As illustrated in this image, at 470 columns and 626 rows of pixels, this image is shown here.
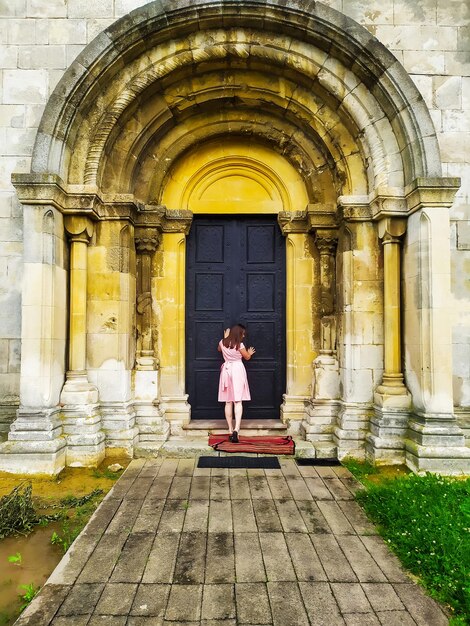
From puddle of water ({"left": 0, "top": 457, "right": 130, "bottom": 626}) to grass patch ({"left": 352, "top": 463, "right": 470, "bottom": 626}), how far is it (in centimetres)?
244

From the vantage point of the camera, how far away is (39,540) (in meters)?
3.19

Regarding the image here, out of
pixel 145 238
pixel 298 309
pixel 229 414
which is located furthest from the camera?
pixel 298 309

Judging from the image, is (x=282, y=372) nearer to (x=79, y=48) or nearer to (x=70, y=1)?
(x=79, y=48)

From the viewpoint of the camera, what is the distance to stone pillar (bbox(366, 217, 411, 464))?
15.6 feet

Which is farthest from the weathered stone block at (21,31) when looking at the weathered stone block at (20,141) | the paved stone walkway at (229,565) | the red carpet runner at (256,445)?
the red carpet runner at (256,445)

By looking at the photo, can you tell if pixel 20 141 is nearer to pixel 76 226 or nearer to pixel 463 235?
pixel 76 226

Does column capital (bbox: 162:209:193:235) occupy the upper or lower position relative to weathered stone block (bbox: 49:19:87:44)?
lower

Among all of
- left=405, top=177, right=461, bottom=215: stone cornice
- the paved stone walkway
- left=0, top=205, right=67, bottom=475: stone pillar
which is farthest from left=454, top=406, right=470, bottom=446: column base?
left=0, top=205, right=67, bottom=475: stone pillar

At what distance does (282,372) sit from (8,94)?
4.97 metres

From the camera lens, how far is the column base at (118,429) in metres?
5.02

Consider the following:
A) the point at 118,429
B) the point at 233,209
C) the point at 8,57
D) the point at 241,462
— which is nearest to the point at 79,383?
the point at 118,429

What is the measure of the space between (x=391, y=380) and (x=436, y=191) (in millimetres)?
2207

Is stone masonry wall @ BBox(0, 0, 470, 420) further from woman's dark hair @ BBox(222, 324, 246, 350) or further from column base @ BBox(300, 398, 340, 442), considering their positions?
woman's dark hair @ BBox(222, 324, 246, 350)

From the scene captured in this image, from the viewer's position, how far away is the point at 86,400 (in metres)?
4.91
